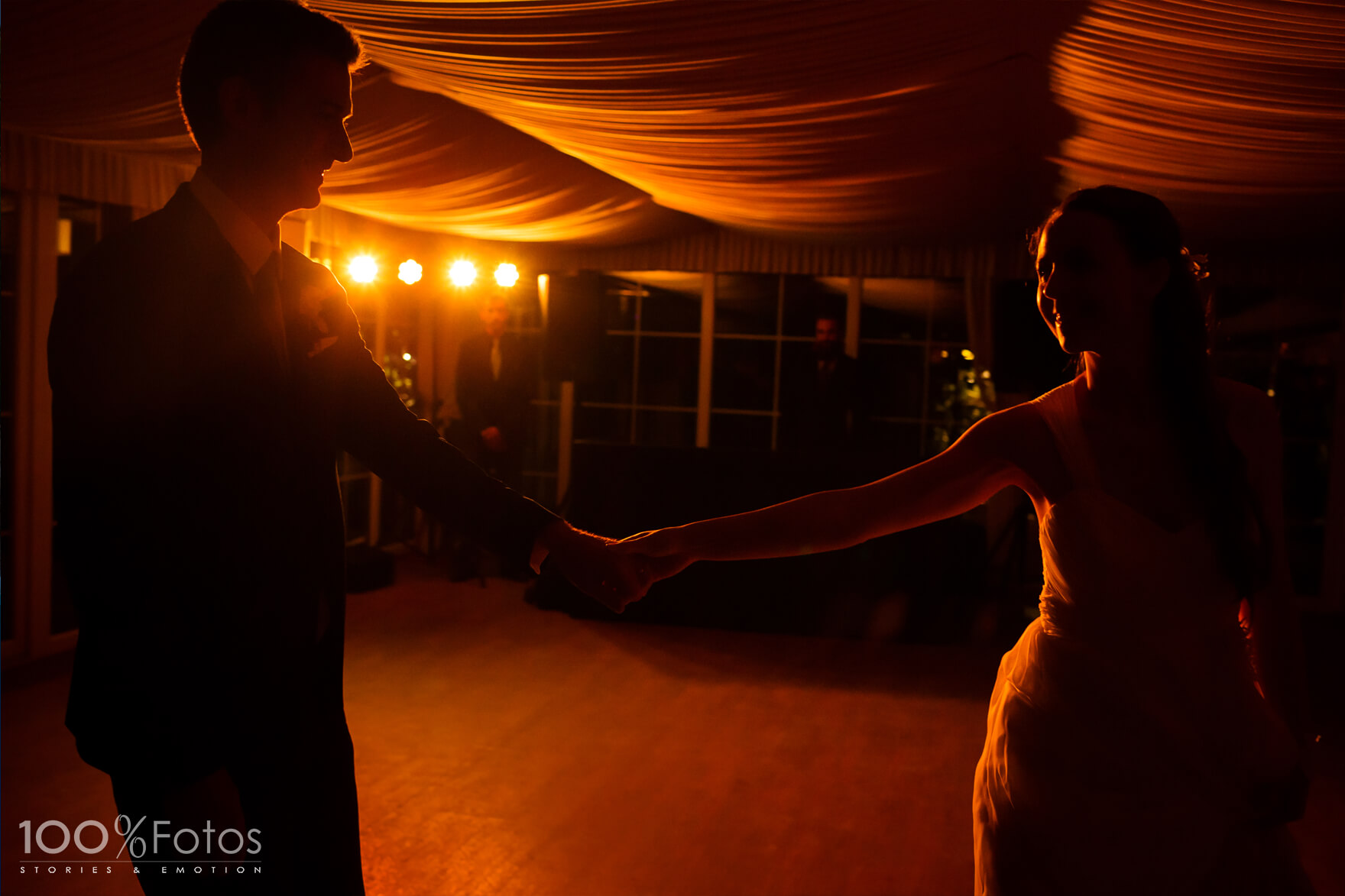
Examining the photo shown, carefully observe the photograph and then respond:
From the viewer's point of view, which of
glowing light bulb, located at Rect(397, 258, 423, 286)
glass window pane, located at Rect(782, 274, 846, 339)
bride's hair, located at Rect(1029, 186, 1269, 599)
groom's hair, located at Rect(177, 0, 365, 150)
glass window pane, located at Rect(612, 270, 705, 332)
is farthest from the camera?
glass window pane, located at Rect(612, 270, 705, 332)

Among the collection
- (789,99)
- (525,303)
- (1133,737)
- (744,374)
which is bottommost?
(1133,737)

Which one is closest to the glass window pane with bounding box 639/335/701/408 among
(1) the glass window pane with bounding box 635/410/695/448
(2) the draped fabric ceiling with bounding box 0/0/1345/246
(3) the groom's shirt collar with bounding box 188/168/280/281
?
(1) the glass window pane with bounding box 635/410/695/448

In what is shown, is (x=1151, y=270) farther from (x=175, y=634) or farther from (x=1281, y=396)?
(x=1281, y=396)

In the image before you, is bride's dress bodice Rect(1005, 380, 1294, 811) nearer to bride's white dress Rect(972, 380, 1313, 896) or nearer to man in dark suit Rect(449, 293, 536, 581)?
bride's white dress Rect(972, 380, 1313, 896)

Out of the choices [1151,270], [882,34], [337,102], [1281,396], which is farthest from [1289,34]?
[1281,396]

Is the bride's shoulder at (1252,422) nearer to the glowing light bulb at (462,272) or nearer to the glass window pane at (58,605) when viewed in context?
the glass window pane at (58,605)

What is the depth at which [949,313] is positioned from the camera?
25.3ft

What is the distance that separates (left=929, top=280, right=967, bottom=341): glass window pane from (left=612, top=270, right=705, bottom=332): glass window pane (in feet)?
6.42

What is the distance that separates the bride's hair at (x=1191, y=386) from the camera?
3.96 ft

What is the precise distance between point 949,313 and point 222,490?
24.1 feet

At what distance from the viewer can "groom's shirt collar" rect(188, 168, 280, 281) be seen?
43.6 inches

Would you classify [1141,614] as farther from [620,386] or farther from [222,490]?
[620,386]

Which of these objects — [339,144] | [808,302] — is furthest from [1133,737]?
[808,302]

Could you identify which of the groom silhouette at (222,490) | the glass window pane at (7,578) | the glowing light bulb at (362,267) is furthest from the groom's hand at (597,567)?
the glowing light bulb at (362,267)
